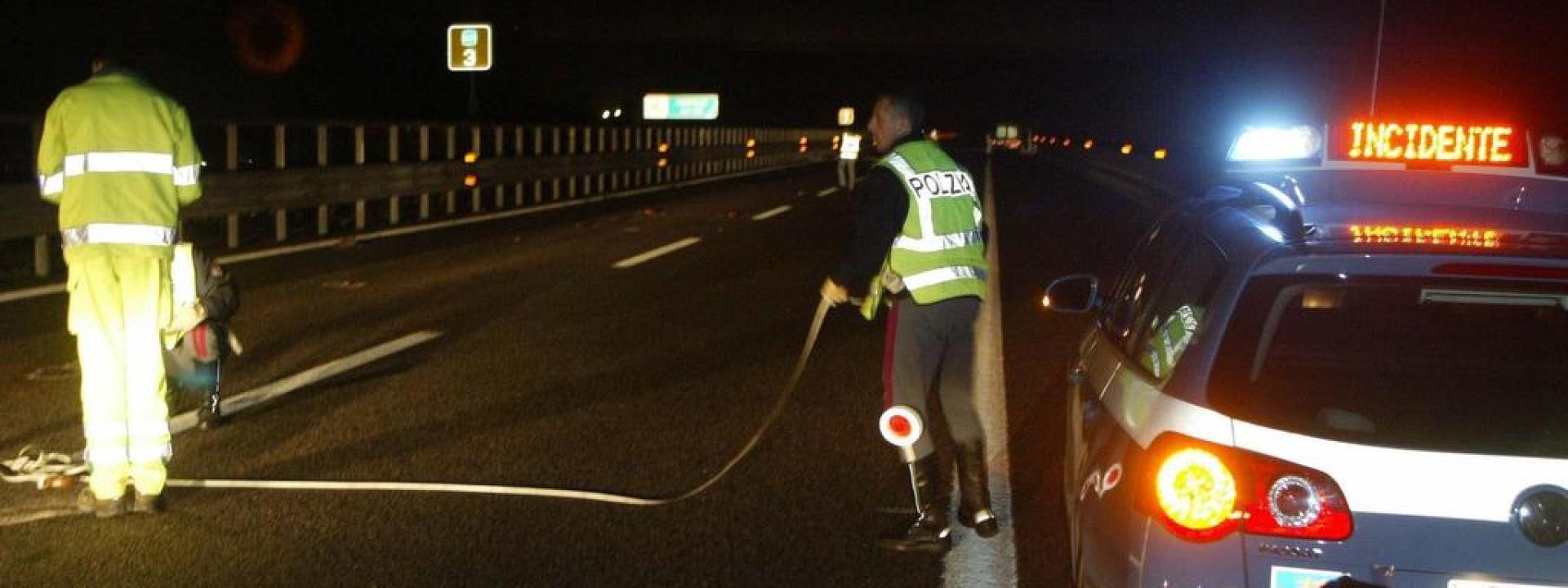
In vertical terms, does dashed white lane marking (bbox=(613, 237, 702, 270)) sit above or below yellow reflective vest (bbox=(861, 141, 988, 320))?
below

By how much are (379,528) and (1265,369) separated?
136 inches

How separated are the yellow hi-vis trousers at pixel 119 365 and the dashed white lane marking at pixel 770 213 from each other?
62.6 ft

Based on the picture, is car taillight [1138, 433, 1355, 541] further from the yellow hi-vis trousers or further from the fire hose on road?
the yellow hi-vis trousers

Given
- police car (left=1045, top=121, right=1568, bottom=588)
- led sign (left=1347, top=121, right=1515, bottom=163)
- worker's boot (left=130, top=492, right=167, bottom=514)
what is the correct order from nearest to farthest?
police car (left=1045, top=121, right=1568, bottom=588) → worker's boot (left=130, top=492, right=167, bottom=514) → led sign (left=1347, top=121, right=1515, bottom=163)

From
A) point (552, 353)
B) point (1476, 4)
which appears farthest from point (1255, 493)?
point (1476, 4)

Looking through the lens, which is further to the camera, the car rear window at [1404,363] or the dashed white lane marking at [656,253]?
the dashed white lane marking at [656,253]

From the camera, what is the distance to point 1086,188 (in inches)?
1666

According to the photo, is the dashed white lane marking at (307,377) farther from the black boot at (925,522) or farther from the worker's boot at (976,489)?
the worker's boot at (976,489)

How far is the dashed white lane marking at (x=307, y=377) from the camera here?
8203 mm

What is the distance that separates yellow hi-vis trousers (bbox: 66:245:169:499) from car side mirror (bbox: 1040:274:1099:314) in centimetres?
331

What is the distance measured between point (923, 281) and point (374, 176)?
17.2 meters

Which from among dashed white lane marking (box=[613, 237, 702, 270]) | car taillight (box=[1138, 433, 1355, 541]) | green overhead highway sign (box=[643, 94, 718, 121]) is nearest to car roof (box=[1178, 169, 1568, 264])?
car taillight (box=[1138, 433, 1355, 541])

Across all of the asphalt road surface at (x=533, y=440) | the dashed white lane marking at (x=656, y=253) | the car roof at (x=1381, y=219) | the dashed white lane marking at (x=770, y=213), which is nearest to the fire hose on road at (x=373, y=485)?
the asphalt road surface at (x=533, y=440)

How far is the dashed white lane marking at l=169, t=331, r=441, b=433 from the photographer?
820 cm
